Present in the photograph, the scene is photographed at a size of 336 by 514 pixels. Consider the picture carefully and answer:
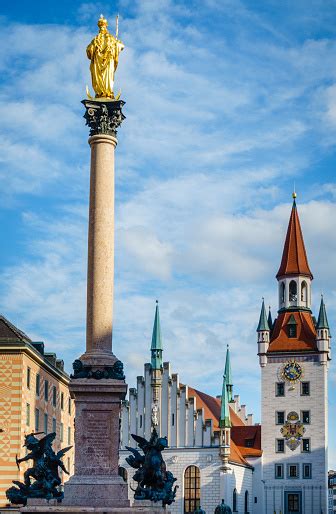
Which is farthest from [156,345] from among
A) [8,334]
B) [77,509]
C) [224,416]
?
[77,509]

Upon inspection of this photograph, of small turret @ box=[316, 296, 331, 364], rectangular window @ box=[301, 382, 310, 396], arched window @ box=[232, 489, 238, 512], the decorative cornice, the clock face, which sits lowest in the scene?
arched window @ box=[232, 489, 238, 512]

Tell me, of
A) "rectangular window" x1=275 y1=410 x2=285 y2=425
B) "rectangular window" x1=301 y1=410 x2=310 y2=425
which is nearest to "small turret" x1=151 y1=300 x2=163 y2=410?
"rectangular window" x1=275 y1=410 x2=285 y2=425

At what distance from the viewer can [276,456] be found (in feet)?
317

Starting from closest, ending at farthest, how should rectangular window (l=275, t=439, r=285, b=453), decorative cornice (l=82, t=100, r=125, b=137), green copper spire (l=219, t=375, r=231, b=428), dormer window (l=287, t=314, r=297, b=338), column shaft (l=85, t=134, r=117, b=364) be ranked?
column shaft (l=85, t=134, r=117, b=364) → decorative cornice (l=82, t=100, r=125, b=137) → green copper spire (l=219, t=375, r=231, b=428) → rectangular window (l=275, t=439, r=285, b=453) → dormer window (l=287, t=314, r=297, b=338)

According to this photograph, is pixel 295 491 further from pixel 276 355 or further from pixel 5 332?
pixel 5 332

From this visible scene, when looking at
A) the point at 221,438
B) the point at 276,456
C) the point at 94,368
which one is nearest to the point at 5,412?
the point at 94,368

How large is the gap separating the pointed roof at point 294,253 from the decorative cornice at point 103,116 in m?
66.5

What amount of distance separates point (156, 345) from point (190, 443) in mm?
9998

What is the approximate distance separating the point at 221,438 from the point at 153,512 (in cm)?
5948

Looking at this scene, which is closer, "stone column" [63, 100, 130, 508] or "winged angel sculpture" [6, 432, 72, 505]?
"stone column" [63, 100, 130, 508]

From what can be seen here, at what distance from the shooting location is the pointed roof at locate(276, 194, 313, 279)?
10325 cm

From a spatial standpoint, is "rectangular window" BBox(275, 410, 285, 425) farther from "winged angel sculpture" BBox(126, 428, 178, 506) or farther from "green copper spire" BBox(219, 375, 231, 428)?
"winged angel sculpture" BBox(126, 428, 178, 506)

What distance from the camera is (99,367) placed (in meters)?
35.2

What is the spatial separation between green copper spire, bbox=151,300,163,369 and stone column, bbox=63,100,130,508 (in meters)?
59.6
